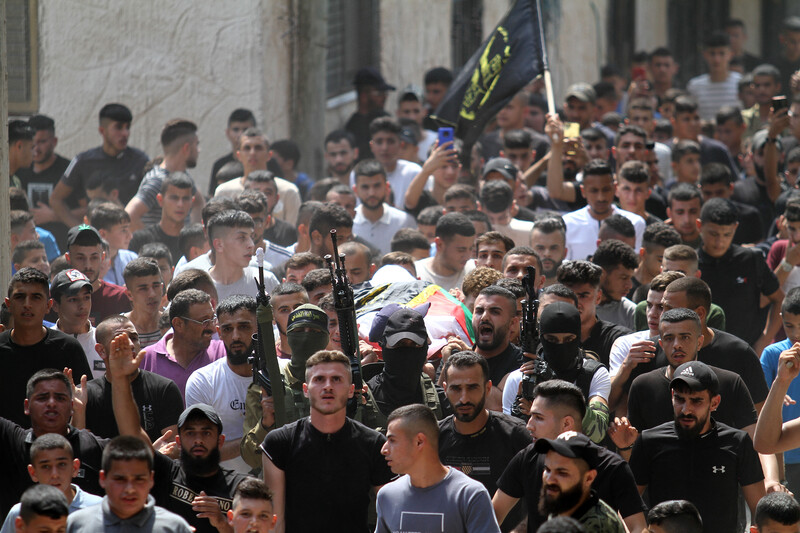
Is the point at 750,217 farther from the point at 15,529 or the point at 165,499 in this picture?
the point at 15,529

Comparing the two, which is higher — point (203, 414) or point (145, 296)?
point (145, 296)

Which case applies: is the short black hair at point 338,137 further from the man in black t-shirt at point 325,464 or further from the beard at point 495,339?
the man in black t-shirt at point 325,464

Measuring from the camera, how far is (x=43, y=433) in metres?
6.41

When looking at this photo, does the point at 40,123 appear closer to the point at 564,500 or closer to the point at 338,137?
the point at 338,137

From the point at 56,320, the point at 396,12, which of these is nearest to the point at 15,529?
the point at 56,320

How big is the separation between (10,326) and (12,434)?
1454 millimetres

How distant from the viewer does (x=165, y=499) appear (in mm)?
6305

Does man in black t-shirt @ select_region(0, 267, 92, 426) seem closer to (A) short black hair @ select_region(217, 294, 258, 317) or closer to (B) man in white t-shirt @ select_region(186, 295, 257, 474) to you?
(B) man in white t-shirt @ select_region(186, 295, 257, 474)

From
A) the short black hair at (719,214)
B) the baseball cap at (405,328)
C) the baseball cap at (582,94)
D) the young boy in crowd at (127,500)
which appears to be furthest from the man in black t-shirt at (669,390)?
the baseball cap at (582,94)

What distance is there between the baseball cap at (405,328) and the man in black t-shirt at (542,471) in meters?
1.01

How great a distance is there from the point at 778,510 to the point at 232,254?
4549 mm

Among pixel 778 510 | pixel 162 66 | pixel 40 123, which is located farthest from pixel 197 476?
pixel 162 66

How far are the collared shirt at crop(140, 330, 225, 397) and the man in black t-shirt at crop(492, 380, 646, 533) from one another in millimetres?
2457

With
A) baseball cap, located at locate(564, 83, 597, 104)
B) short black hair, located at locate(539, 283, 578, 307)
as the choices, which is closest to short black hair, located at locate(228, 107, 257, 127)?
baseball cap, located at locate(564, 83, 597, 104)
